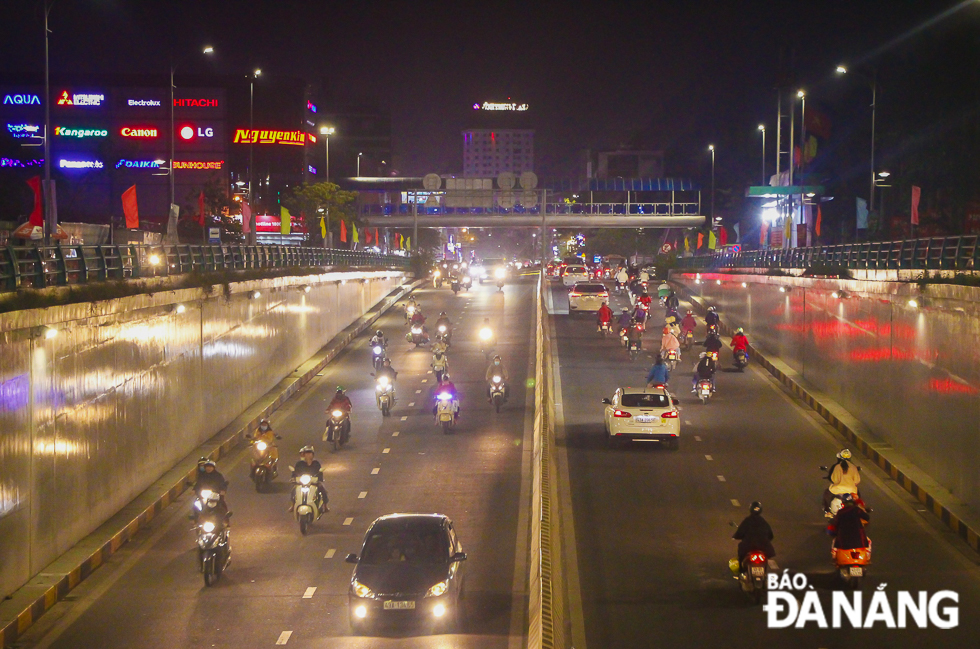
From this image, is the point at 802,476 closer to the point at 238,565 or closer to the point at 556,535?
the point at 556,535

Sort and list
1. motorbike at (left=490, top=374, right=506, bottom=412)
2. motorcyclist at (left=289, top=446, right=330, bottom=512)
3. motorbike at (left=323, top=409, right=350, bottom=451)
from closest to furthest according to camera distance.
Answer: motorcyclist at (left=289, top=446, right=330, bottom=512) < motorbike at (left=323, top=409, right=350, bottom=451) < motorbike at (left=490, top=374, right=506, bottom=412)

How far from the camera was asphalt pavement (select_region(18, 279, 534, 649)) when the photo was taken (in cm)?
1355

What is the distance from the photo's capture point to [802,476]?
22125 millimetres

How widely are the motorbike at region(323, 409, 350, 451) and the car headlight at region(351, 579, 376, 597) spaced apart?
40.8 ft

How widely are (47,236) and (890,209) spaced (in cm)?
5500

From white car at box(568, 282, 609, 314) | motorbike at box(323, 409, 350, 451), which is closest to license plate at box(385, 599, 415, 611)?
motorbike at box(323, 409, 350, 451)

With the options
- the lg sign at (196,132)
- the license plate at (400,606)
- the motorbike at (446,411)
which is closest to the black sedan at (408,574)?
the license plate at (400,606)

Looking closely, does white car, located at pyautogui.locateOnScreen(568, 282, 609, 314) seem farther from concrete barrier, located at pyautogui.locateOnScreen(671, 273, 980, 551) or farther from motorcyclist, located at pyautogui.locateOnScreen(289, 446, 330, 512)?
motorcyclist, located at pyautogui.locateOnScreen(289, 446, 330, 512)

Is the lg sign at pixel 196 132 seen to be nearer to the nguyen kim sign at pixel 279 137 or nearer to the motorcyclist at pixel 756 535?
the nguyen kim sign at pixel 279 137

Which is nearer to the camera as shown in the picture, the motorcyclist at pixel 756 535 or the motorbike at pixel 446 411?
the motorcyclist at pixel 756 535

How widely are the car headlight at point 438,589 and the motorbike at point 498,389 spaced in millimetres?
16952

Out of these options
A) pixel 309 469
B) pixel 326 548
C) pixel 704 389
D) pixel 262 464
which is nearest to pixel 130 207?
pixel 262 464

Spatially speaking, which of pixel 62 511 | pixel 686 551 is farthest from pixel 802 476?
pixel 62 511

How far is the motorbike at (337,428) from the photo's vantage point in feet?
83.8
